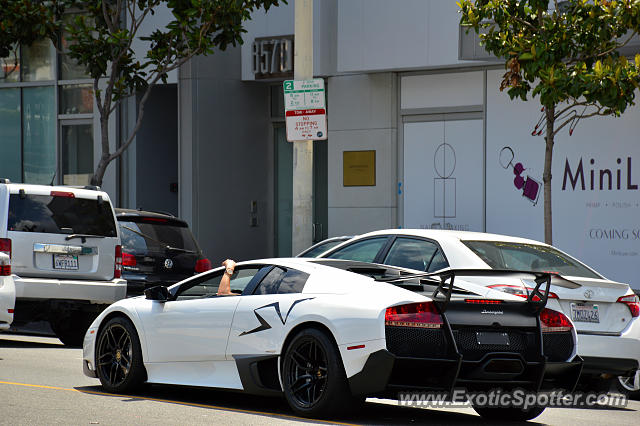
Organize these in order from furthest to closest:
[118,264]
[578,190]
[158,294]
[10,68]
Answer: [10,68] → [578,190] → [118,264] → [158,294]

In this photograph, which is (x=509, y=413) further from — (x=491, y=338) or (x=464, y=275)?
(x=464, y=275)

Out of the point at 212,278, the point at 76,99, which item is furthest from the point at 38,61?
the point at 212,278

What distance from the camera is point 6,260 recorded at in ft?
40.2

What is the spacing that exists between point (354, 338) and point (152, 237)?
25.4ft

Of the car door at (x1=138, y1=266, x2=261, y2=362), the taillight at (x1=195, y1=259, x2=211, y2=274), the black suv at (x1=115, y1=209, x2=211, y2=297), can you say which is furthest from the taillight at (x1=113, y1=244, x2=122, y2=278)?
the car door at (x1=138, y1=266, x2=261, y2=362)

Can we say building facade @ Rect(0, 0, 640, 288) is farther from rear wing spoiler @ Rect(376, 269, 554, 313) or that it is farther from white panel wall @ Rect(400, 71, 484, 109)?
rear wing spoiler @ Rect(376, 269, 554, 313)

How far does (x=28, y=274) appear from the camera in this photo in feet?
43.5

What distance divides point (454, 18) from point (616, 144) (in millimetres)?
3531

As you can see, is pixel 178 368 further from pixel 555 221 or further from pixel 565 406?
pixel 555 221

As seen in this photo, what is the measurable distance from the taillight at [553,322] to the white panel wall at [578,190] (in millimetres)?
9803

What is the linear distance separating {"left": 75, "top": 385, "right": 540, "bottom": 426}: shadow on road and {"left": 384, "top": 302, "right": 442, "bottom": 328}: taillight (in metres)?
0.82

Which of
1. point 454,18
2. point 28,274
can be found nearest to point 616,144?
point 454,18

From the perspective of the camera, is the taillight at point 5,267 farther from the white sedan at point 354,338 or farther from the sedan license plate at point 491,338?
the sedan license plate at point 491,338

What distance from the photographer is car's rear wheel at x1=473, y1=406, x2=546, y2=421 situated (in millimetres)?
8578
